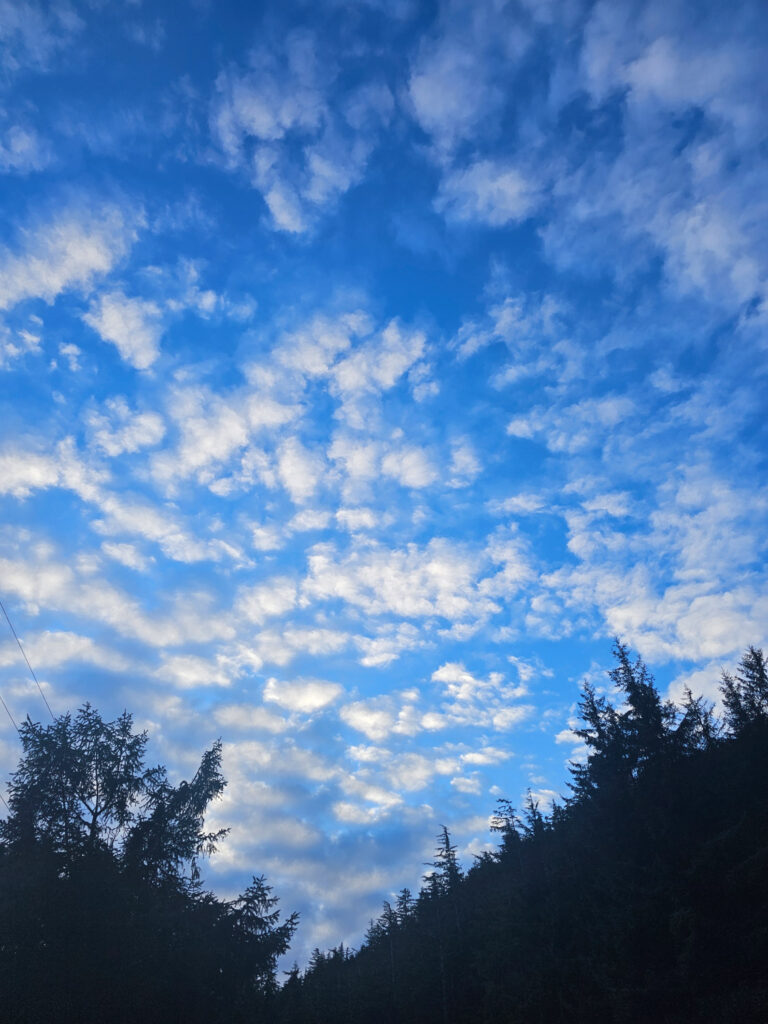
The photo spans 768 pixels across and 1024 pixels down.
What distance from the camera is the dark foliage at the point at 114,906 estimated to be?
61.1 feet

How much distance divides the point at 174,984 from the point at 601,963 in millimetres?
21013

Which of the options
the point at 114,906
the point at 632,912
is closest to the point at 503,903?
the point at 632,912

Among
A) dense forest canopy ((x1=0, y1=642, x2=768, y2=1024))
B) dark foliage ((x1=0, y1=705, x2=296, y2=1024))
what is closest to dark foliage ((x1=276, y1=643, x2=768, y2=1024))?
dense forest canopy ((x1=0, y1=642, x2=768, y2=1024))

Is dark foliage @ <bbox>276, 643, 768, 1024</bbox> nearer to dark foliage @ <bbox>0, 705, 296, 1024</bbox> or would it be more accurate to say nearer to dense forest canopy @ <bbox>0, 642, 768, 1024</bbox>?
dense forest canopy @ <bbox>0, 642, 768, 1024</bbox>

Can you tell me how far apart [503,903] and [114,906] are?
29.7m

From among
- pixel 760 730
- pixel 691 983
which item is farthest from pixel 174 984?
pixel 760 730

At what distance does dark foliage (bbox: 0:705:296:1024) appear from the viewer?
→ 18.6m

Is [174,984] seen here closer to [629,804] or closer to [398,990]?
→ [629,804]

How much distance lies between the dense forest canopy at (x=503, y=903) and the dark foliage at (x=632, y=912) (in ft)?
0.32

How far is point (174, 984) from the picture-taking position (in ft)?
68.0

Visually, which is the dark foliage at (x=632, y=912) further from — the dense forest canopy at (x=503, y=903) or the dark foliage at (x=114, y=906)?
the dark foliage at (x=114, y=906)

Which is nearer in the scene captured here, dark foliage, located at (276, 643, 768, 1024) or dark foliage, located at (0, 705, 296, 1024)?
dark foliage, located at (0, 705, 296, 1024)

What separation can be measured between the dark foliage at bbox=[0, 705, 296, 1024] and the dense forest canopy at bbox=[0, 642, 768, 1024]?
6 cm

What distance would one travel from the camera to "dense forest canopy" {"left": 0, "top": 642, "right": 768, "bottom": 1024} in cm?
1927
